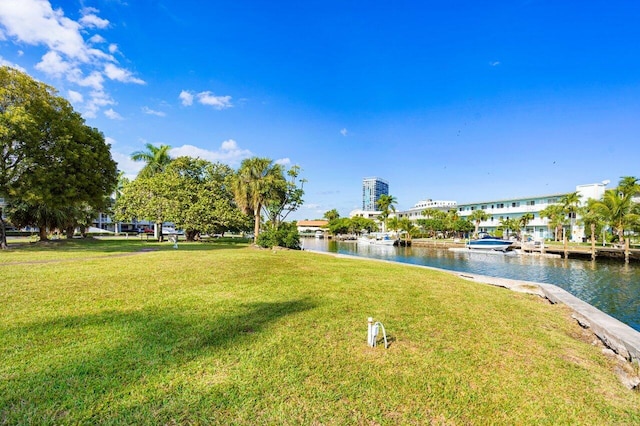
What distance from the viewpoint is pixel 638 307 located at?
12266mm

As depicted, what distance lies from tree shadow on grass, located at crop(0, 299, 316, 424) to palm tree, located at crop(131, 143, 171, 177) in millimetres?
34927

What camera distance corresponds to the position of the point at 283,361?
4.04 m

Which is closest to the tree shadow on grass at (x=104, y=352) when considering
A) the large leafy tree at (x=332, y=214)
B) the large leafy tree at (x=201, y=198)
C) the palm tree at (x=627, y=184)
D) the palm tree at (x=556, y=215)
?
the large leafy tree at (x=201, y=198)

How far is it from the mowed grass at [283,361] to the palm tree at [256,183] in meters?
22.4

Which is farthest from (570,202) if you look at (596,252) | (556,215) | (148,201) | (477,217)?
(148,201)

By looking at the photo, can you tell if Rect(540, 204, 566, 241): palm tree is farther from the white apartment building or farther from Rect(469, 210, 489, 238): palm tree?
Rect(469, 210, 489, 238): palm tree

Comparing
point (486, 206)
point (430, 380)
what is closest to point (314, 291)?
point (430, 380)

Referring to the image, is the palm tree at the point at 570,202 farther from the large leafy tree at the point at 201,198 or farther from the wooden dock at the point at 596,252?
the large leafy tree at the point at 201,198

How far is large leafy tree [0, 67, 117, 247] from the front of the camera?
52.7 feet

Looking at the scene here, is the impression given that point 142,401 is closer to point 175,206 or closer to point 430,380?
point 430,380

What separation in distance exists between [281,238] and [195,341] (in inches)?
829

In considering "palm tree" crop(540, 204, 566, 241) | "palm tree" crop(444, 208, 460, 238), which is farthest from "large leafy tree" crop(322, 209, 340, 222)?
"palm tree" crop(540, 204, 566, 241)

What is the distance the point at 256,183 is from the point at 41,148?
15.4 meters

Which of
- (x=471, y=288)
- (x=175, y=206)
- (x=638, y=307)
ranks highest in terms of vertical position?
(x=175, y=206)
